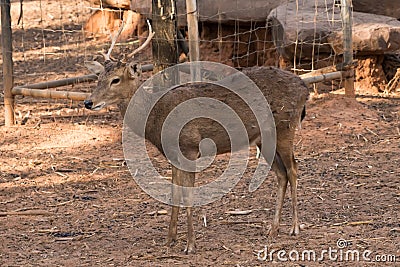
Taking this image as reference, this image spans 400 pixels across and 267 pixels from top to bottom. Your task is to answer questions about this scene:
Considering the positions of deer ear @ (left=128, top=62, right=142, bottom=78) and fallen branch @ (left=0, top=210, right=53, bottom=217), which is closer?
deer ear @ (left=128, top=62, right=142, bottom=78)

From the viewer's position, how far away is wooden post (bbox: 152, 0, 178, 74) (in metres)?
7.69

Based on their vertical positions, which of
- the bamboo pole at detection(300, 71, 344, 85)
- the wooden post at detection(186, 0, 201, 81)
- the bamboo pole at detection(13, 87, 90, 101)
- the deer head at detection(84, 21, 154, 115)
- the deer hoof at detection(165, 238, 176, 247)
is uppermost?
the wooden post at detection(186, 0, 201, 81)

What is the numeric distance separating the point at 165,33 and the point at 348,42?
2938 millimetres

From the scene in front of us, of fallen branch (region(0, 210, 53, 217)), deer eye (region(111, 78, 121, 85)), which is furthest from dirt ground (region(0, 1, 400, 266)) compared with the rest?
deer eye (region(111, 78, 121, 85))

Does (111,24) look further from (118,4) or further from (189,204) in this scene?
(189,204)

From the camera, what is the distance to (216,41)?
30.6ft

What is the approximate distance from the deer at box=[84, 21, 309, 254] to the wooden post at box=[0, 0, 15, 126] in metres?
3.52

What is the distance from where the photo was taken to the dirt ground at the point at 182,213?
231 inches

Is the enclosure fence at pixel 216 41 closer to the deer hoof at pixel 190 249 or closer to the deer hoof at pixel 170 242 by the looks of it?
the deer hoof at pixel 170 242

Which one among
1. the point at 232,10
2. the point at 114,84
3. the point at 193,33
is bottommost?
the point at 114,84

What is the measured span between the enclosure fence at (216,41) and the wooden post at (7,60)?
0.01m

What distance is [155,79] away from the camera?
745cm

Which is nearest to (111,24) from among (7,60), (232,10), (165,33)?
(232,10)

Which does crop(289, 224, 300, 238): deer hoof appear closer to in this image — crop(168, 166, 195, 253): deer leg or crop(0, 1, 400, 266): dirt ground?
crop(0, 1, 400, 266): dirt ground
